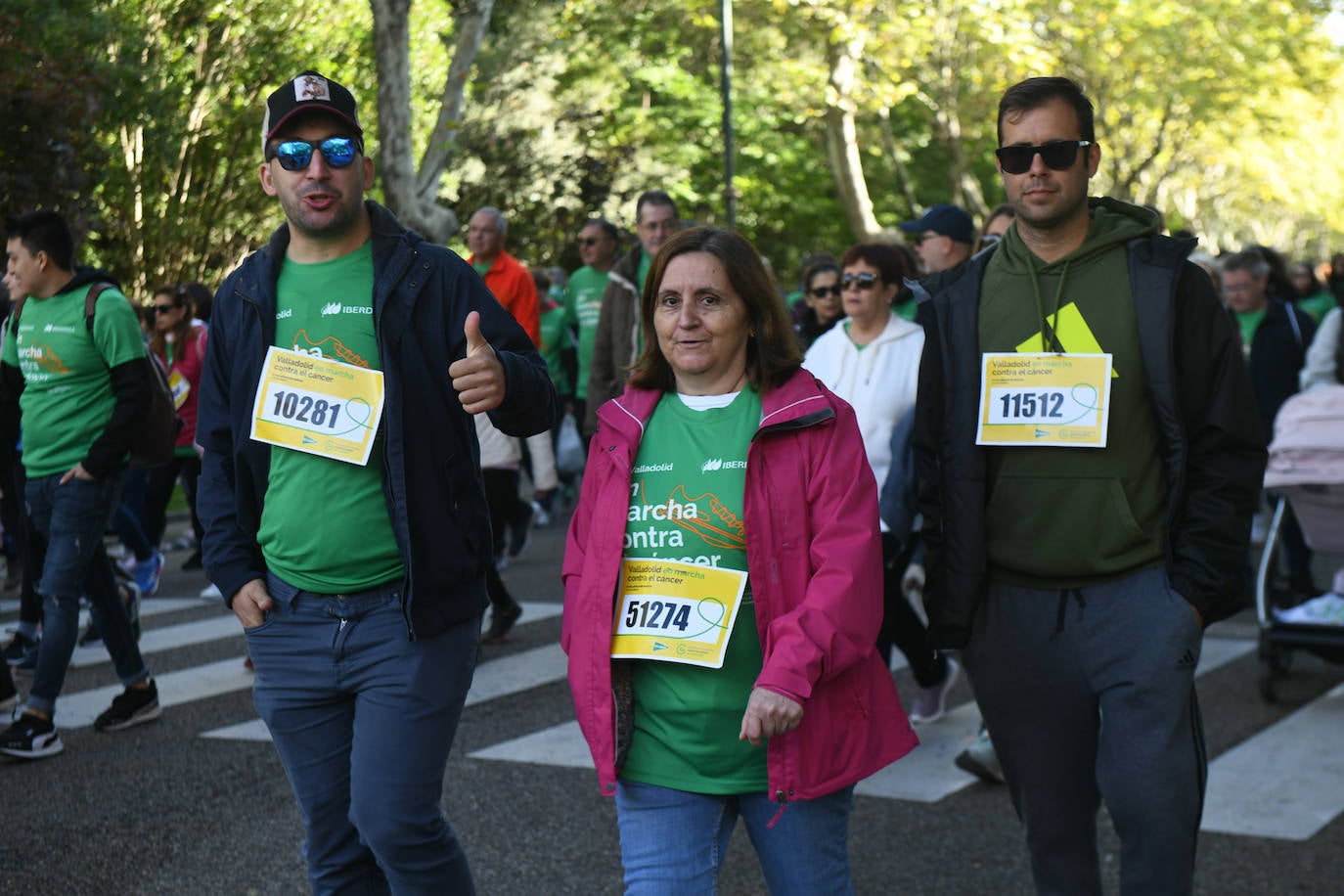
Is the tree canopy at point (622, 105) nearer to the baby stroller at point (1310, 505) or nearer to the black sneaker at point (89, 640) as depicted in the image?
the black sneaker at point (89, 640)

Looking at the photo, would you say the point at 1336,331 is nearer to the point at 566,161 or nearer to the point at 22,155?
the point at 22,155

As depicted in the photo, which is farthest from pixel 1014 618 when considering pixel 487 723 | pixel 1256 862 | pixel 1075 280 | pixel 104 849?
pixel 487 723

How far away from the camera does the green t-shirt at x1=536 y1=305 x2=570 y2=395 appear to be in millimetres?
13391

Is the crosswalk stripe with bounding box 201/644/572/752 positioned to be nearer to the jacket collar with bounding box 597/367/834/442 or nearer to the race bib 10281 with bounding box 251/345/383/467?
the race bib 10281 with bounding box 251/345/383/467

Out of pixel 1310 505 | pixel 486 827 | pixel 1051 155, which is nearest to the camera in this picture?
pixel 1051 155

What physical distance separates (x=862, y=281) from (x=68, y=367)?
3.09 m

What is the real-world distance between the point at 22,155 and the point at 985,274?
1237 cm

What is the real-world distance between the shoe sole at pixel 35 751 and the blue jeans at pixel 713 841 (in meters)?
3.96

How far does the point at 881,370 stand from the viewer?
239 inches

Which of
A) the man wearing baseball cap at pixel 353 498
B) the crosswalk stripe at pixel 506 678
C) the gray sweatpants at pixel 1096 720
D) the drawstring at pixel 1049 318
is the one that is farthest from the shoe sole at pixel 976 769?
the man wearing baseball cap at pixel 353 498

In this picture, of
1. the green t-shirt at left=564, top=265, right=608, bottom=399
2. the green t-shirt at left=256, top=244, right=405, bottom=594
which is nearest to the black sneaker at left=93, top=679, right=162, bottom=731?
the green t-shirt at left=256, top=244, right=405, bottom=594

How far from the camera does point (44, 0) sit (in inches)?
648

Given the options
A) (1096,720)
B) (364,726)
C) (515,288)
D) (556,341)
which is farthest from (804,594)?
(556,341)

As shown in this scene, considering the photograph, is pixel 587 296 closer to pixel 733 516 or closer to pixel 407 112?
pixel 407 112
